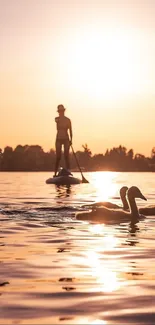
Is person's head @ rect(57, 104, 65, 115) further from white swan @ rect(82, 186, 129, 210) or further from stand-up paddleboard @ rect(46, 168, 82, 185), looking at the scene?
white swan @ rect(82, 186, 129, 210)

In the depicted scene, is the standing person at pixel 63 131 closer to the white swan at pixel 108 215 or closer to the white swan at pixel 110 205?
the white swan at pixel 110 205

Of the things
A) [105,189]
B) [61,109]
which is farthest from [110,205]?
[61,109]

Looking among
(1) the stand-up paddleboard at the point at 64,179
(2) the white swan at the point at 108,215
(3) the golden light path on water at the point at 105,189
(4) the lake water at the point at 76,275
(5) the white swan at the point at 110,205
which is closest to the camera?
(4) the lake water at the point at 76,275

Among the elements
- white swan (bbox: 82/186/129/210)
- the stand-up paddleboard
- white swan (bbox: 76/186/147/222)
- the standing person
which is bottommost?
white swan (bbox: 76/186/147/222)

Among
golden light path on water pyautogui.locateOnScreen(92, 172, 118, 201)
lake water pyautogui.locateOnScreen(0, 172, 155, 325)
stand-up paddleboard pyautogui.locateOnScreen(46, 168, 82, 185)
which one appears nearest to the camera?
lake water pyautogui.locateOnScreen(0, 172, 155, 325)

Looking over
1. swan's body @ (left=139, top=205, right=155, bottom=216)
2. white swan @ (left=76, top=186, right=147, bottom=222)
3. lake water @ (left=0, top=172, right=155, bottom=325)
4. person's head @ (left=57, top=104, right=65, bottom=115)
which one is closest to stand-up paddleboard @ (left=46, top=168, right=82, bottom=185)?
person's head @ (left=57, top=104, right=65, bottom=115)

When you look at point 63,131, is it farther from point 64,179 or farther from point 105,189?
point 105,189

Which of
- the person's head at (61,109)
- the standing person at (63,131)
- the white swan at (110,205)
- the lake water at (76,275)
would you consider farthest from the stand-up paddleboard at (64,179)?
the lake water at (76,275)

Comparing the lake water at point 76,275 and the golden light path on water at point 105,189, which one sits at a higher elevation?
the golden light path on water at point 105,189

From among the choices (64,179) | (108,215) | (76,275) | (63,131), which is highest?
(63,131)

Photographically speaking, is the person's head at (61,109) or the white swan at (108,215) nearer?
the white swan at (108,215)

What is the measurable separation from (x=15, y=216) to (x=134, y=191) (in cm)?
274

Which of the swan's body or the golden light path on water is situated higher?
the golden light path on water

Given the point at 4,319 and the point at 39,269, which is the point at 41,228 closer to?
the point at 39,269
